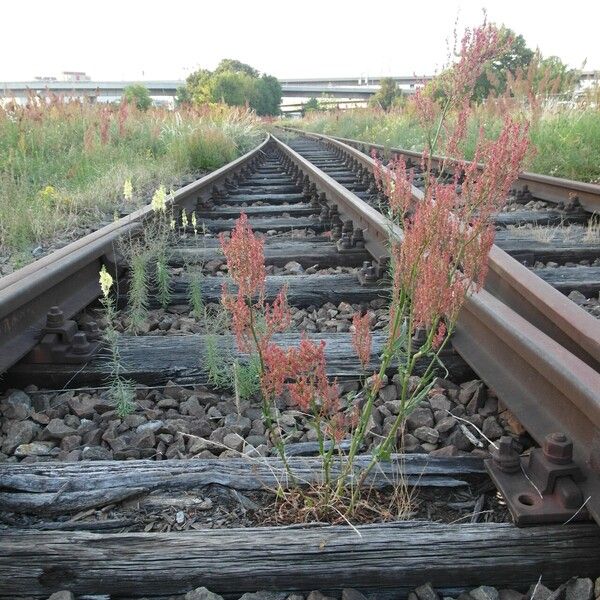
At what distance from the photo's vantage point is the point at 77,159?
764 centimetres

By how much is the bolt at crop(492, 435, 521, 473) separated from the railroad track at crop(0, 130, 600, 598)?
31mm

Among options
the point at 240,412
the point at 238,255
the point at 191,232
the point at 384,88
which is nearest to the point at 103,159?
the point at 191,232

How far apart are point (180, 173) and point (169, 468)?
6.81 metres

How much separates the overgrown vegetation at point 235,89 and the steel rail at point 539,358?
49647 mm

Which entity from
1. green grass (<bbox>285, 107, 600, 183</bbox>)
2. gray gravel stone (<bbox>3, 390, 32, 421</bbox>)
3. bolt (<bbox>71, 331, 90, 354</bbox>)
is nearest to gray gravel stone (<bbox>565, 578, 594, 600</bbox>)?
gray gravel stone (<bbox>3, 390, 32, 421</bbox>)

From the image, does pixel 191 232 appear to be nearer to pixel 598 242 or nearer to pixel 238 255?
pixel 598 242

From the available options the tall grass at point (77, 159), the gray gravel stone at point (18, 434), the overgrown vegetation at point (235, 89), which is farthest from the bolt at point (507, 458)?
the overgrown vegetation at point (235, 89)

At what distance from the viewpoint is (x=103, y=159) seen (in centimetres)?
805

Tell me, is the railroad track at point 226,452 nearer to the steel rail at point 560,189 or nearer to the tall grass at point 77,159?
the tall grass at point 77,159

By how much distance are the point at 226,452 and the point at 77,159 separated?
6.56m

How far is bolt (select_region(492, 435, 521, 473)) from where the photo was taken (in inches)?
66.0

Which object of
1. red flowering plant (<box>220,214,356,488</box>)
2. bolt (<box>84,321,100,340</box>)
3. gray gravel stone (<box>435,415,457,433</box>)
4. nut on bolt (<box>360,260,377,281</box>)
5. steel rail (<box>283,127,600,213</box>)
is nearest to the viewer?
red flowering plant (<box>220,214,356,488</box>)

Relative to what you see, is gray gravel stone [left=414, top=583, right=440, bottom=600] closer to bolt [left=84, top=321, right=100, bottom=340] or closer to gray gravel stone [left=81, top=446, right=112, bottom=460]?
gray gravel stone [left=81, top=446, right=112, bottom=460]

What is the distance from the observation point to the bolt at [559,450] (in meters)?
1.55
